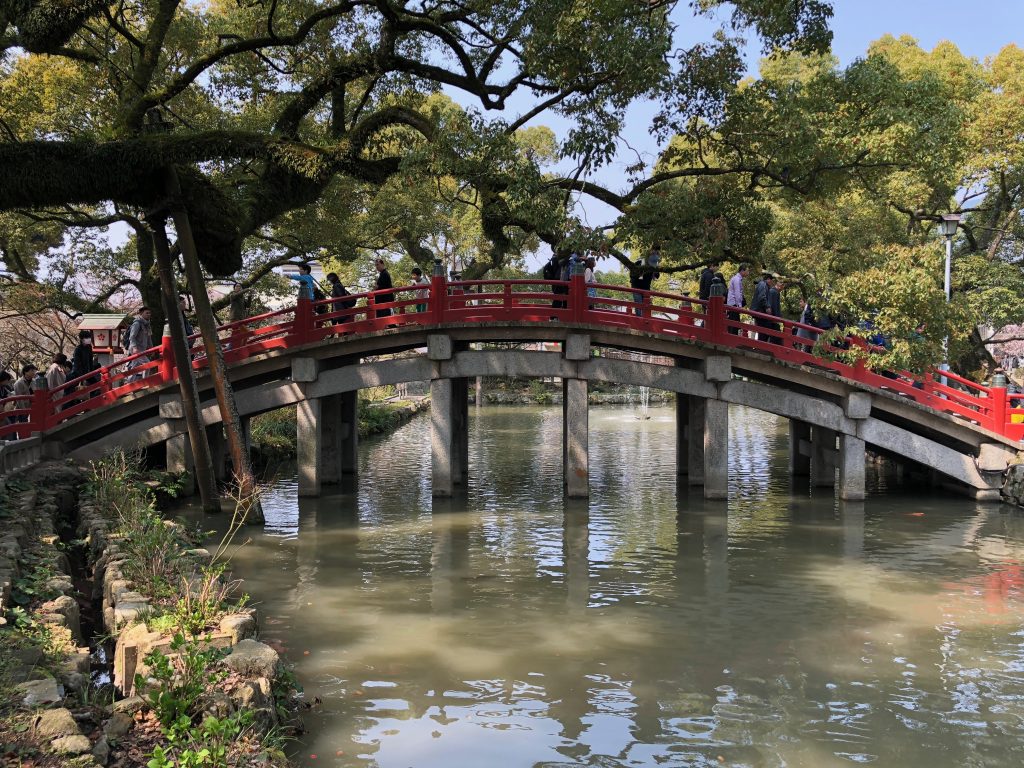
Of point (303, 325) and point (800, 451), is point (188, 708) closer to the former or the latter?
point (303, 325)

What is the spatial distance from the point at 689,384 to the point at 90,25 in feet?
54.1

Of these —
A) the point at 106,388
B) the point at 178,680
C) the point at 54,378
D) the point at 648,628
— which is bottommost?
the point at 648,628

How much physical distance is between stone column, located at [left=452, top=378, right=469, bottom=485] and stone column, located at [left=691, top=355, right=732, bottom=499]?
5.80m

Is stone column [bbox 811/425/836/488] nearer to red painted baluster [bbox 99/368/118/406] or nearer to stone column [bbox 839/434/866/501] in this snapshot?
stone column [bbox 839/434/866/501]

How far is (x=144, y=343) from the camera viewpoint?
63.5 feet

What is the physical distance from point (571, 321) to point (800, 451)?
301 inches

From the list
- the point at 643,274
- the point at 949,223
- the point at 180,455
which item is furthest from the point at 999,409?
the point at 180,455

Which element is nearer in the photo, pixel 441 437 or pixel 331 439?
pixel 441 437

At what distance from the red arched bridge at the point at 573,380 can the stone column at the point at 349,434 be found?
3867 mm

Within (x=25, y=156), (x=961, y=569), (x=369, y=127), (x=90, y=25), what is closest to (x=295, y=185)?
(x=369, y=127)

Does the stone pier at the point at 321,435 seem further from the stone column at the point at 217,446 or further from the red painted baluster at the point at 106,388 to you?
the red painted baluster at the point at 106,388

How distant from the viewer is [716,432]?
17828 millimetres

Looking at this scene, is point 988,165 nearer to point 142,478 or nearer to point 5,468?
point 142,478

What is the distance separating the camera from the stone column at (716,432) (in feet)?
58.1
